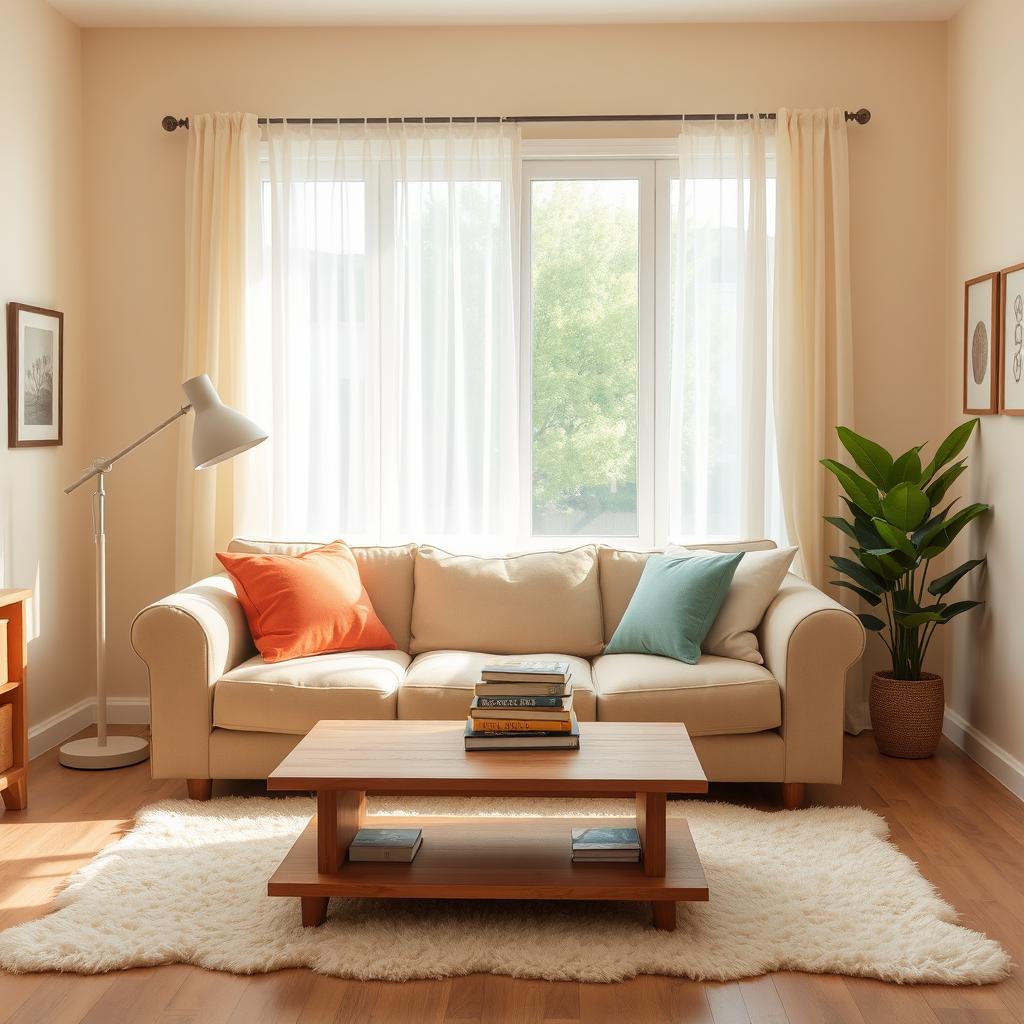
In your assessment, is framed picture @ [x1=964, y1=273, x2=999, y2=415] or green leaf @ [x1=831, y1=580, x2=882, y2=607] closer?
framed picture @ [x1=964, y1=273, x2=999, y2=415]

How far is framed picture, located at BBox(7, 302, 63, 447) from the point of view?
420 cm

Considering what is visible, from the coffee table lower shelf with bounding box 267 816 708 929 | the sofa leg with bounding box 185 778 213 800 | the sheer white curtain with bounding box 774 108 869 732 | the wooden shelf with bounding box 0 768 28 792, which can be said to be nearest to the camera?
the coffee table lower shelf with bounding box 267 816 708 929

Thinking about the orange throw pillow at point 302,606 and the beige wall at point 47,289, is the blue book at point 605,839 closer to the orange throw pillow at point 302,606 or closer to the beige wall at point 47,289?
the orange throw pillow at point 302,606

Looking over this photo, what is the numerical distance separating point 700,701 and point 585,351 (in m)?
1.77

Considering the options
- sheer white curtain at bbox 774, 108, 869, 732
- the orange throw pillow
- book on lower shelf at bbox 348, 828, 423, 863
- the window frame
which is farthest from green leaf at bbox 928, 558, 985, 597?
book on lower shelf at bbox 348, 828, 423, 863

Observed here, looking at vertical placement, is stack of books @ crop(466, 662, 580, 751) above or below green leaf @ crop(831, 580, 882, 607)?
below

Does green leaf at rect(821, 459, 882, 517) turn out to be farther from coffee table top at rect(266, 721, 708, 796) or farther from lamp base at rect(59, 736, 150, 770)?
lamp base at rect(59, 736, 150, 770)

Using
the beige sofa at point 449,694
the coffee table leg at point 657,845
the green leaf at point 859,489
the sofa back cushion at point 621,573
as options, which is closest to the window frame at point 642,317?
the sofa back cushion at point 621,573

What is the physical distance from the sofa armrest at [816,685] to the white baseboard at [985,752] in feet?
2.38

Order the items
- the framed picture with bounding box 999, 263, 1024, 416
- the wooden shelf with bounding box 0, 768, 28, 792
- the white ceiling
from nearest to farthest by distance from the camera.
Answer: the wooden shelf with bounding box 0, 768, 28, 792, the framed picture with bounding box 999, 263, 1024, 416, the white ceiling

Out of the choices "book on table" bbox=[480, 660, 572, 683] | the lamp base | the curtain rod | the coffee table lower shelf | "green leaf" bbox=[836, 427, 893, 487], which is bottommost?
the lamp base

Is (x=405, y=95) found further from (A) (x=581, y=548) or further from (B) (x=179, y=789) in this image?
Answer: (B) (x=179, y=789)

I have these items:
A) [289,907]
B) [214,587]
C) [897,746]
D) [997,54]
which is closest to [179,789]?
[214,587]

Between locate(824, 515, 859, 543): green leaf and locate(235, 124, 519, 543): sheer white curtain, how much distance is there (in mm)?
1291
